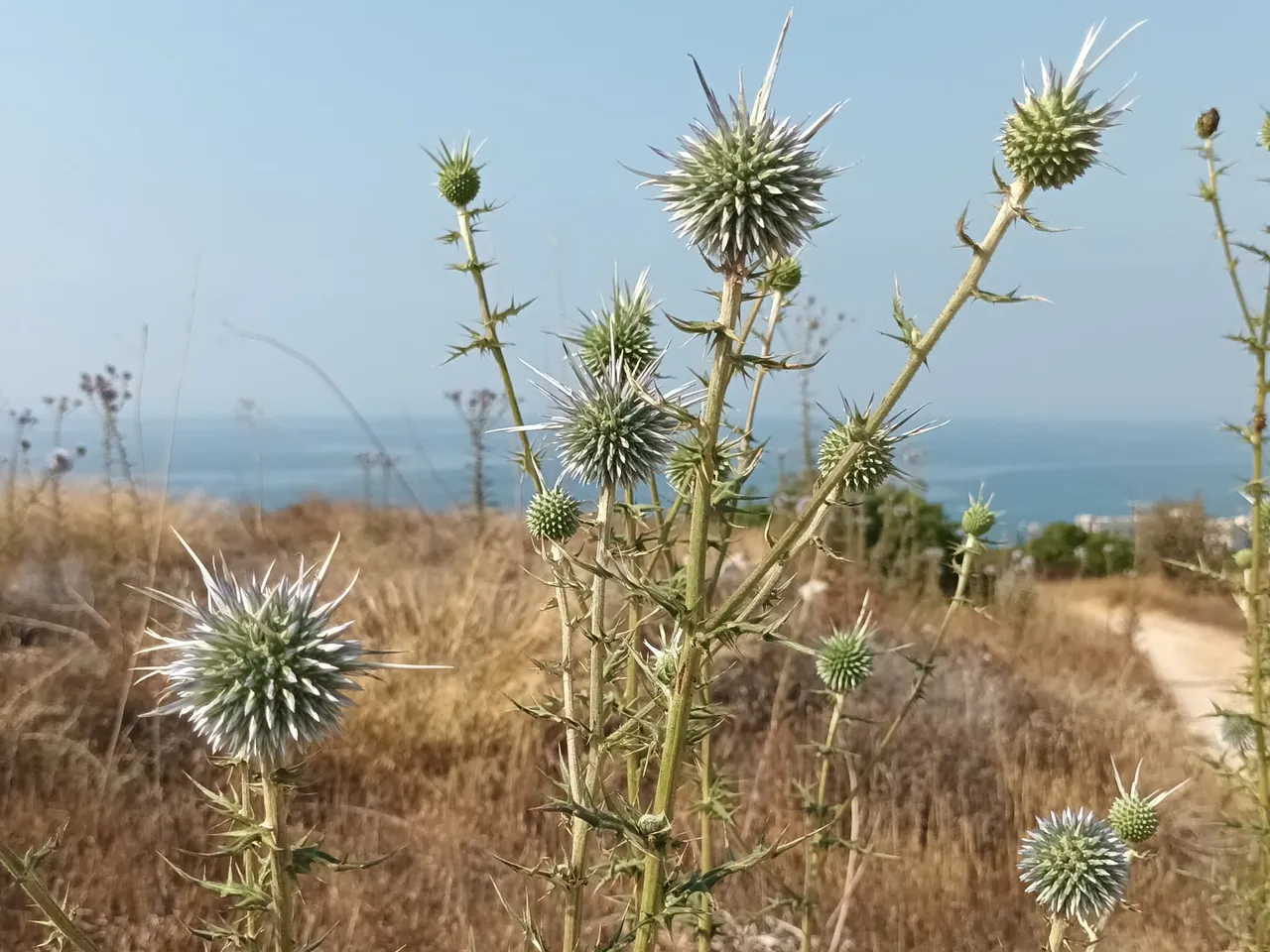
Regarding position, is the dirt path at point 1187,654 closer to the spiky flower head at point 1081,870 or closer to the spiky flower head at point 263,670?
the spiky flower head at point 1081,870

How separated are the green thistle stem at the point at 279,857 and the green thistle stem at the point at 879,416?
0.81 metres

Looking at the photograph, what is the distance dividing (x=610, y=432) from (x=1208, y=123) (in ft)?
9.20

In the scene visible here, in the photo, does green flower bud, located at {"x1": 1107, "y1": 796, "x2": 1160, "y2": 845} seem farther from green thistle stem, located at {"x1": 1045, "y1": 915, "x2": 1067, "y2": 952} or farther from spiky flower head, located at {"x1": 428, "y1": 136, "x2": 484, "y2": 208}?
spiky flower head, located at {"x1": 428, "y1": 136, "x2": 484, "y2": 208}

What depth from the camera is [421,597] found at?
302 inches

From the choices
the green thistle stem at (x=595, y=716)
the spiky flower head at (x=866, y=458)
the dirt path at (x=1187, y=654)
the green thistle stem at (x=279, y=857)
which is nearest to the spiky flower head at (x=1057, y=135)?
the spiky flower head at (x=866, y=458)

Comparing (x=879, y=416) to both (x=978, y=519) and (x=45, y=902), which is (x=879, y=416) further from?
(x=978, y=519)

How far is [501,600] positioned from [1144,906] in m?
5.15

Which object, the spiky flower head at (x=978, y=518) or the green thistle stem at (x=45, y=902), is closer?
the green thistle stem at (x=45, y=902)

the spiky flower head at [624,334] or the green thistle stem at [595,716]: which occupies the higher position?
the spiky flower head at [624,334]

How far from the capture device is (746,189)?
163 centimetres

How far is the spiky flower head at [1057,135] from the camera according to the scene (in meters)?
1.45

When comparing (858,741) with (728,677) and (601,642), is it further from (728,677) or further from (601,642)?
(601,642)

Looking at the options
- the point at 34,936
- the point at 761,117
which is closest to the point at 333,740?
the point at 34,936

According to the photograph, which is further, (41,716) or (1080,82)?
(41,716)
